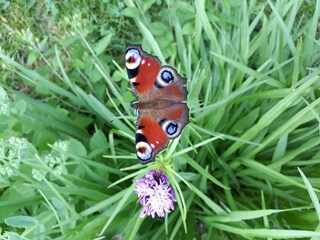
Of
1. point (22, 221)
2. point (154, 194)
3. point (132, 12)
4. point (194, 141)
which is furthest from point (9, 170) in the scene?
point (132, 12)

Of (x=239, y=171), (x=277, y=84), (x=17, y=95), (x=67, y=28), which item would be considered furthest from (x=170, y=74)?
(x=67, y=28)

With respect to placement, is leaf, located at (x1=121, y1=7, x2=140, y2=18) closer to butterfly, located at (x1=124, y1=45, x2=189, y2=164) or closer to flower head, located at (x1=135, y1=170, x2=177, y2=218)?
butterfly, located at (x1=124, y1=45, x2=189, y2=164)

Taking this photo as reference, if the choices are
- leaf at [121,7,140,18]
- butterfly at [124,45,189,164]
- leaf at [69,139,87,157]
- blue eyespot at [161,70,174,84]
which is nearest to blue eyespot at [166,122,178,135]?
butterfly at [124,45,189,164]

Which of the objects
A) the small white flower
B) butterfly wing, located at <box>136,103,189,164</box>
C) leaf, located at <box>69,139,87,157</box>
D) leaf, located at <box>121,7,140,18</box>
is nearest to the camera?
butterfly wing, located at <box>136,103,189,164</box>

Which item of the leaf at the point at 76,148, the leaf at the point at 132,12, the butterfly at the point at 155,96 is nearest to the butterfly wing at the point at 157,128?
the butterfly at the point at 155,96

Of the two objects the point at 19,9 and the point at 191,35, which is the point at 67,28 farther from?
the point at 191,35

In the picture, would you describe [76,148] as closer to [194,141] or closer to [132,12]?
[194,141]
